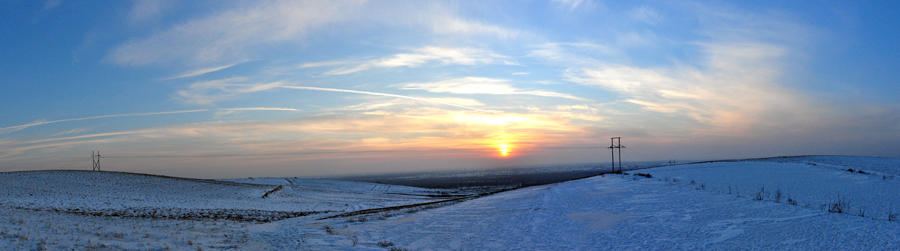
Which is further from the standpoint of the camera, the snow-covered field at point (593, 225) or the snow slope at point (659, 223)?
the snow-covered field at point (593, 225)

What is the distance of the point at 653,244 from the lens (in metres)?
12.6

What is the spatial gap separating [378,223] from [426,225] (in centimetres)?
294

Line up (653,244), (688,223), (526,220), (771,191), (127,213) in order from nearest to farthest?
(653,244) → (688,223) → (526,220) → (771,191) → (127,213)

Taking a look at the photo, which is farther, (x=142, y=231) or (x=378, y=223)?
(x=378, y=223)

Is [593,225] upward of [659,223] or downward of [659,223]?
downward

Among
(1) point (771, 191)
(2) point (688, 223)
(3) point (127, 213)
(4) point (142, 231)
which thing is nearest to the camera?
(2) point (688, 223)

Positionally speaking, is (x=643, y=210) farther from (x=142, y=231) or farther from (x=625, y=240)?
(x=142, y=231)

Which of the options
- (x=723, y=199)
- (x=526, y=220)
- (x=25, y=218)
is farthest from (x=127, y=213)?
(x=723, y=199)

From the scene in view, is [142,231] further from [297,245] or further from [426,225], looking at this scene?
[426,225]

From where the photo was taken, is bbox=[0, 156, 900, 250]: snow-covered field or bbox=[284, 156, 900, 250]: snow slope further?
bbox=[0, 156, 900, 250]: snow-covered field

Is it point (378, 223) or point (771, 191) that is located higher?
point (771, 191)

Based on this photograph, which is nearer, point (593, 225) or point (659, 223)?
point (659, 223)

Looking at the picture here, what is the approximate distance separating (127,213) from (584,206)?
2570 centimetres

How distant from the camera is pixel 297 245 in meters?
16.3
